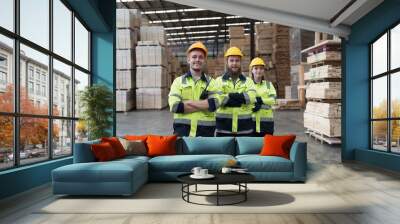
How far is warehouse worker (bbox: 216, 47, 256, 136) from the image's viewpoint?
21.7 feet

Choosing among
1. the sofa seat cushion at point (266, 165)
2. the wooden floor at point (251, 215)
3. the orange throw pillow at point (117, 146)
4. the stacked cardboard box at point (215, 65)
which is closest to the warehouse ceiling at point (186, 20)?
the stacked cardboard box at point (215, 65)

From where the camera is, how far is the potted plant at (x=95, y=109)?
6.76 meters

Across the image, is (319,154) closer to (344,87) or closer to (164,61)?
(344,87)

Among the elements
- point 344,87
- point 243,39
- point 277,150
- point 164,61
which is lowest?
point 277,150

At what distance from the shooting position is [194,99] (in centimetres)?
624

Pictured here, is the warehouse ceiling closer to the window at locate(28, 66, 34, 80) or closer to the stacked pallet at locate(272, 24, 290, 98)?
the stacked pallet at locate(272, 24, 290, 98)

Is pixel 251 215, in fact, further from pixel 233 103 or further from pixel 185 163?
pixel 233 103

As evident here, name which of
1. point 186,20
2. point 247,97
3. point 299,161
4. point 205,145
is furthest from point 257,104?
point 186,20

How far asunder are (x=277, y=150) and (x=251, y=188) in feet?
3.04

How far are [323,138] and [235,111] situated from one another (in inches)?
153

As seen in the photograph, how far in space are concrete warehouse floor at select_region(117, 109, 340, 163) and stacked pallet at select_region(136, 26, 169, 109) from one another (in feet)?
1.08

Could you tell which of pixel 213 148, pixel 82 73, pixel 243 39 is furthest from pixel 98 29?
pixel 243 39

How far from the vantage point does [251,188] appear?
502 cm

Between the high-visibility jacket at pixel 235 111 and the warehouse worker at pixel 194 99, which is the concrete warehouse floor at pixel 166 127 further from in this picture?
the warehouse worker at pixel 194 99
